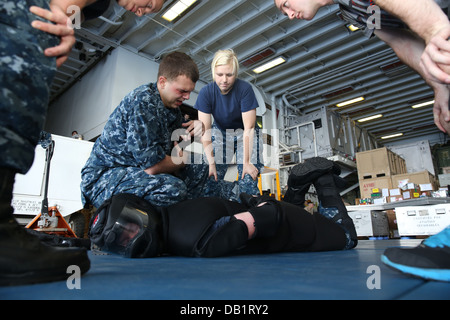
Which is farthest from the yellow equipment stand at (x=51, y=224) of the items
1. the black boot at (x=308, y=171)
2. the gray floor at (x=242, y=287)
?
the gray floor at (x=242, y=287)

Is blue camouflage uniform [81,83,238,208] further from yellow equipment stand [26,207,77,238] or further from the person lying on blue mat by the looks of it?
yellow equipment stand [26,207,77,238]

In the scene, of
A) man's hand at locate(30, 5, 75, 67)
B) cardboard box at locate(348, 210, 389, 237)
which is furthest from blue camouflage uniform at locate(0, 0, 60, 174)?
cardboard box at locate(348, 210, 389, 237)

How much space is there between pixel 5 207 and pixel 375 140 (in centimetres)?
1362

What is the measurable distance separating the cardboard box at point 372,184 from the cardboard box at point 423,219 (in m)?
3.10

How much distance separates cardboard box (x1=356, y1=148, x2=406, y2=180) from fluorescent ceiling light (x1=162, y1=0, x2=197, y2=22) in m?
5.53

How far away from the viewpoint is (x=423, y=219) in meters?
3.79

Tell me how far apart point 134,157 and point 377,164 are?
7014 mm

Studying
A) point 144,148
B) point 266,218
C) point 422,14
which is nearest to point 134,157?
point 144,148

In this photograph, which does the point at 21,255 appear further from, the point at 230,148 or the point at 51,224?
the point at 51,224

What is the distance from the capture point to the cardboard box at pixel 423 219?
3635 millimetres

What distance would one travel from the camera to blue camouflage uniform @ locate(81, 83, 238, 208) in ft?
5.11

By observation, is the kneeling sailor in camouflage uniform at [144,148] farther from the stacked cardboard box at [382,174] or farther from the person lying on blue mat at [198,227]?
the stacked cardboard box at [382,174]

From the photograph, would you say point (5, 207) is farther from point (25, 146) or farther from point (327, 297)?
point (327, 297)

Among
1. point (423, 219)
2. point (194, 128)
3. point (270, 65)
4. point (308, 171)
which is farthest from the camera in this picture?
point (270, 65)
